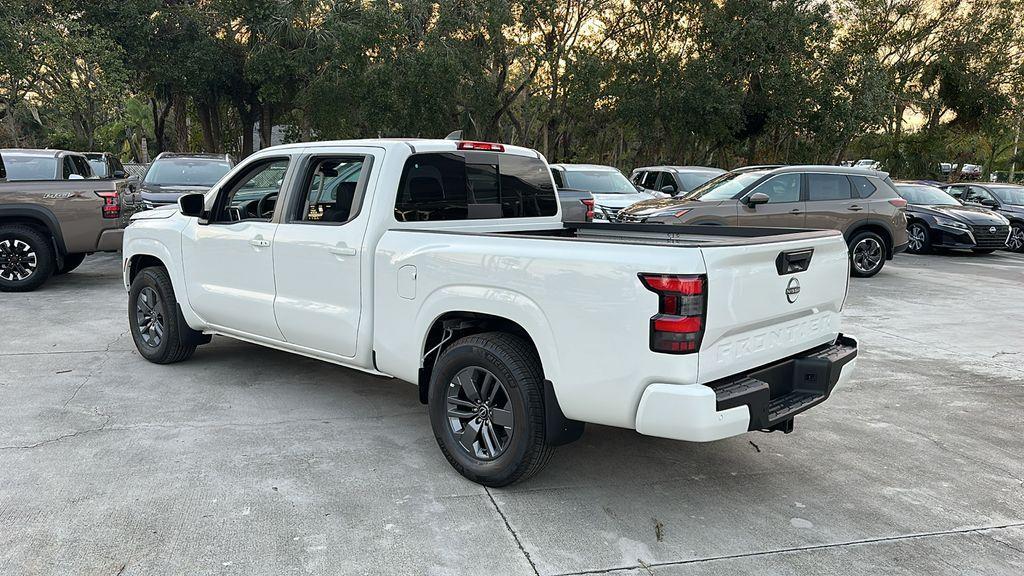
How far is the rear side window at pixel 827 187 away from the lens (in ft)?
39.7

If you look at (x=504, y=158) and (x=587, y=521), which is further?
(x=504, y=158)

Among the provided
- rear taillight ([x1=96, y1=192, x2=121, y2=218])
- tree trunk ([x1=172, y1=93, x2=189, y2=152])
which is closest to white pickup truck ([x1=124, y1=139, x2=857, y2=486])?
rear taillight ([x1=96, y1=192, x2=121, y2=218])

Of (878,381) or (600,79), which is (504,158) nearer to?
(878,381)

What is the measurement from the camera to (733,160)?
30297 mm

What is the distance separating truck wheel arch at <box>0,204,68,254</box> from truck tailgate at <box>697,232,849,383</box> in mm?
8980

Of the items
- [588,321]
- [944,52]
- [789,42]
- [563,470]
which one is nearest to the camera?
[588,321]

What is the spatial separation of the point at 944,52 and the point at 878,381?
26.0 metres

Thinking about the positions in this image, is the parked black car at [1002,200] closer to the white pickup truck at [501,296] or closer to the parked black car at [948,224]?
the parked black car at [948,224]

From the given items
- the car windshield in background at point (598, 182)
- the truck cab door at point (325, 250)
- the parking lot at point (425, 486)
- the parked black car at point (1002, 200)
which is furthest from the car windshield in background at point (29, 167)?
the parked black car at point (1002, 200)

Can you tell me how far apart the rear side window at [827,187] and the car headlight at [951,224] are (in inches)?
204

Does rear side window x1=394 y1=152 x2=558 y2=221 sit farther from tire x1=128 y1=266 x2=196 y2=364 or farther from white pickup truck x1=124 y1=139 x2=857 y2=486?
tire x1=128 y1=266 x2=196 y2=364

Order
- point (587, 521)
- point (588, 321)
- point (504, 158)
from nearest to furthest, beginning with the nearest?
point (588, 321)
point (587, 521)
point (504, 158)

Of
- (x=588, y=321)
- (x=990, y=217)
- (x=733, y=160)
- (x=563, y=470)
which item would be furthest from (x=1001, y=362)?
(x=733, y=160)

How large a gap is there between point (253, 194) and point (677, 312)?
11.7 feet
